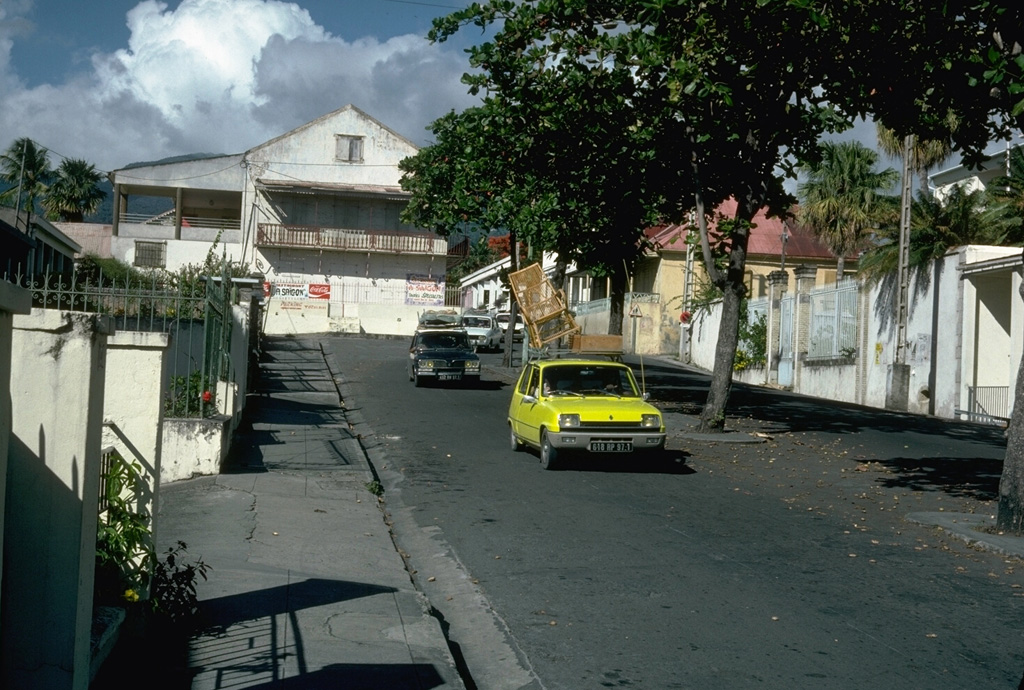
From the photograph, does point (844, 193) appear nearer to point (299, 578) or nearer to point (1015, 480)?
point (1015, 480)

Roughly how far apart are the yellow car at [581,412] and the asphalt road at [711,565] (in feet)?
1.52

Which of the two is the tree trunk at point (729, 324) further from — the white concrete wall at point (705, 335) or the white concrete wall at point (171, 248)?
the white concrete wall at point (171, 248)

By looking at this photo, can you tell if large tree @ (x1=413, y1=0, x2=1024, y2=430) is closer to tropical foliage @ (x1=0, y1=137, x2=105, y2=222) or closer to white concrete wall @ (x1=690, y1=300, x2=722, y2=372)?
white concrete wall @ (x1=690, y1=300, x2=722, y2=372)

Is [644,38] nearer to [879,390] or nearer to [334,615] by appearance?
[334,615]

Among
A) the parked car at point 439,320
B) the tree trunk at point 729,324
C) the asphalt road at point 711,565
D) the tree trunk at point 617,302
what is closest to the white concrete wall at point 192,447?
the asphalt road at point 711,565

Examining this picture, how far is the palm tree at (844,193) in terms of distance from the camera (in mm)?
46469

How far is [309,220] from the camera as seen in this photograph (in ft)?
202

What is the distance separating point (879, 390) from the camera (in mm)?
29984

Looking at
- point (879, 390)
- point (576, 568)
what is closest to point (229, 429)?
point (576, 568)

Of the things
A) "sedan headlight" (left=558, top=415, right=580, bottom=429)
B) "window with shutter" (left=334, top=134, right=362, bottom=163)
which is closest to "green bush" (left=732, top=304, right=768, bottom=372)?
"sedan headlight" (left=558, top=415, right=580, bottom=429)

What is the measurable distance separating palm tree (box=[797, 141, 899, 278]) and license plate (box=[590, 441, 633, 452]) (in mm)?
33110

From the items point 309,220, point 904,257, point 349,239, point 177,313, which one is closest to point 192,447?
point 177,313

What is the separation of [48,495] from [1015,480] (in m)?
9.44

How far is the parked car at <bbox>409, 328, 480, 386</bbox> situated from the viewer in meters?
29.3
